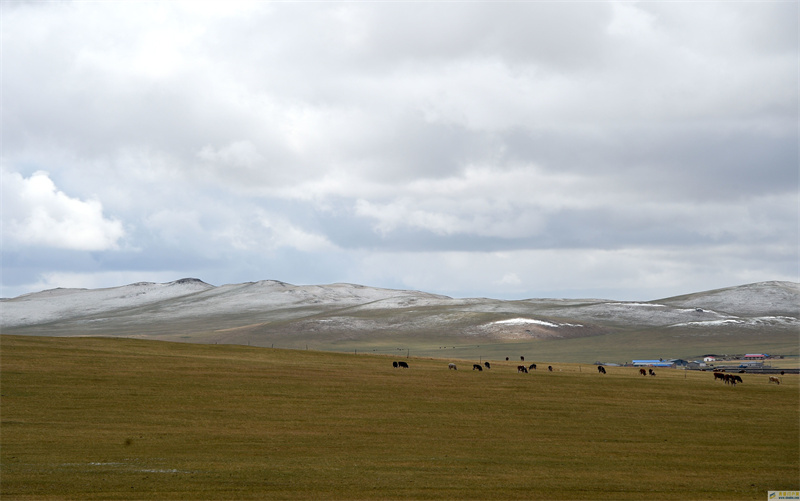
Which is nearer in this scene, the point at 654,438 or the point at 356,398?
the point at 654,438

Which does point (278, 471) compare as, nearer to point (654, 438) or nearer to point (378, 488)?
point (378, 488)

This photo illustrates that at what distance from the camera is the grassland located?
2806 cm

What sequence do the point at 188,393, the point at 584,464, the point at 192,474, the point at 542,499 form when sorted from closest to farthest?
the point at 542,499 < the point at 192,474 < the point at 584,464 < the point at 188,393

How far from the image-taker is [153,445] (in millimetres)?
35844

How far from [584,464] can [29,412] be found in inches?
1233

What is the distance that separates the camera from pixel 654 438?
40.6 m

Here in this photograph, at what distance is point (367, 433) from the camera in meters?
40.6

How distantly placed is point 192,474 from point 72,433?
12598 millimetres

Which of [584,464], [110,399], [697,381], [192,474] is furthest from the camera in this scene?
[697,381]

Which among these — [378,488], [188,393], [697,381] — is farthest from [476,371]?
[378,488]

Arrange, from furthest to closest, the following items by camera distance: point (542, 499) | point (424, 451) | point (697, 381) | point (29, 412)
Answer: point (697, 381)
point (29, 412)
point (424, 451)
point (542, 499)

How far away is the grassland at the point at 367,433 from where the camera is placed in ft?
92.1

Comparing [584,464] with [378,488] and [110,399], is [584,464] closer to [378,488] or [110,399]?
[378,488]

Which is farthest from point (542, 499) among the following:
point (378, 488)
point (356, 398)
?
point (356, 398)
